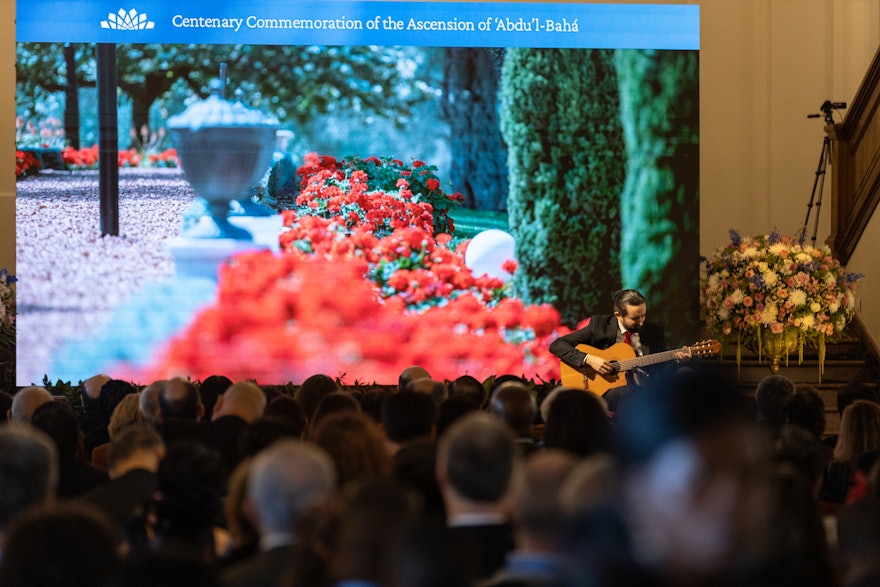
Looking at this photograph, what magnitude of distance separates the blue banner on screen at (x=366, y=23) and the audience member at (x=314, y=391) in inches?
168

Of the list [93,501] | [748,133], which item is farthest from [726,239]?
[93,501]

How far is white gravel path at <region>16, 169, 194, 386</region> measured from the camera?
983 centimetres

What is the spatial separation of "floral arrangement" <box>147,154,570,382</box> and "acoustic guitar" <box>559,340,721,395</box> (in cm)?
134

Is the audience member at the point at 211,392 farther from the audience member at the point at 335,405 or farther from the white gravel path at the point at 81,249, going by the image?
the white gravel path at the point at 81,249

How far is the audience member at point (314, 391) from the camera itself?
6.27m

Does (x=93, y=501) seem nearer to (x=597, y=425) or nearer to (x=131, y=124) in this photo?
(x=597, y=425)

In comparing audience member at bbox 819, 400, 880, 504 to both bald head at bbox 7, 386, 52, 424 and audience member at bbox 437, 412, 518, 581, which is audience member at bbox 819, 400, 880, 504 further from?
bald head at bbox 7, 386, 52, 424

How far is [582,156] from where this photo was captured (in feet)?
33.3

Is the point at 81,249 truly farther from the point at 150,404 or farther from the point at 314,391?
the point at 150,404

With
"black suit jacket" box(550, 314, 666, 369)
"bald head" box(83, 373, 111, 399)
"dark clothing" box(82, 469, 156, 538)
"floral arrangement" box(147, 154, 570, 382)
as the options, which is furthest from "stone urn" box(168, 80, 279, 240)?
"dark clothing" box(82, 469, 156, 538)

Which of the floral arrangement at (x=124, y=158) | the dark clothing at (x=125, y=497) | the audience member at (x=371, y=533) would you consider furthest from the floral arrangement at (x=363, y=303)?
the audience member at (x=371, y=533)

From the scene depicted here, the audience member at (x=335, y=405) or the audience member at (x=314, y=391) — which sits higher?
the audience member at (x=335, y=405)

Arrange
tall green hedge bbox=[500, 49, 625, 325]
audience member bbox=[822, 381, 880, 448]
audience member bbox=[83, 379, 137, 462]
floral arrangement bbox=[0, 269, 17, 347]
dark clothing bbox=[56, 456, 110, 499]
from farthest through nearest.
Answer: tall green hedge bbox=[500, 49, 625, 325], floral arrangement bbox=[0, 269, 17, 347], audience member bbox=[83, 379, 137, 462], audience member bbox=[822, 381, 880, 448], dark clothing bbox=[56, 456, 110, 499]

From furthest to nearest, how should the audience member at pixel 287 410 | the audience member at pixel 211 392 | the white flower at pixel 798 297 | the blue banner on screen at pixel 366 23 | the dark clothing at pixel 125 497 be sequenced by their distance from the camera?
1. the blue banner on screen at pixel 366 23
2. the white flower at pixel 798 297
3. the audience member at pixel 211 392
4. the audience member at pixel 287 410
5. the dark clothing at pixel 125 497
